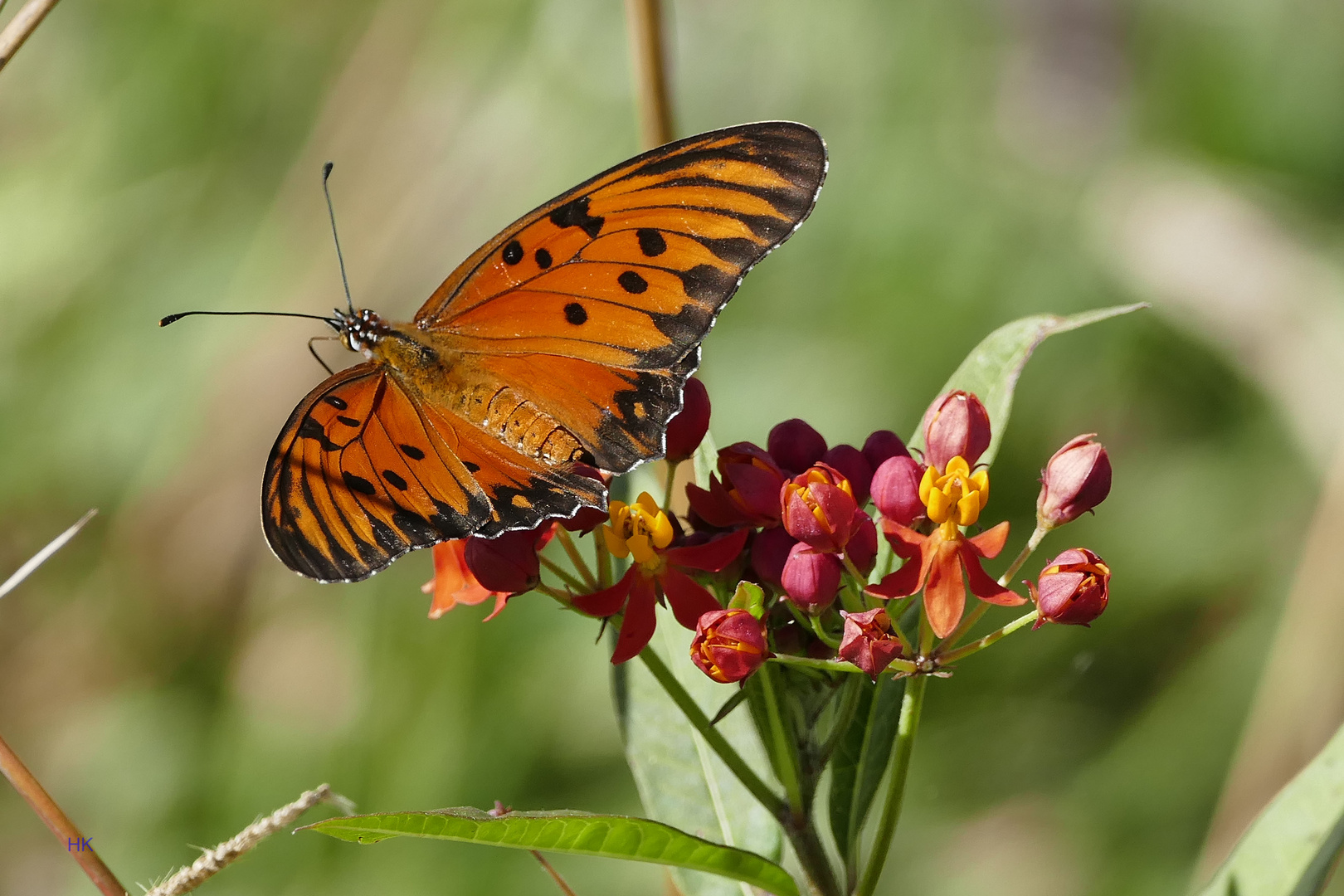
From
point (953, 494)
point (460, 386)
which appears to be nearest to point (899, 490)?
point (953, 494)

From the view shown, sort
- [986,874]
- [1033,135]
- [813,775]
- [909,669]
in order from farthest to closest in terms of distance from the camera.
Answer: [1033,135], [986,874], [813,775], [909,669]

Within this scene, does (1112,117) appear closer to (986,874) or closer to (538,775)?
(986,874)

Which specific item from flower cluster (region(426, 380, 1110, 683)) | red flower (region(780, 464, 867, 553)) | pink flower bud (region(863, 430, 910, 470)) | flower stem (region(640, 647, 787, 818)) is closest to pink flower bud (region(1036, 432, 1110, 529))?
flower cluster (region(426, 380, 1110, 683))

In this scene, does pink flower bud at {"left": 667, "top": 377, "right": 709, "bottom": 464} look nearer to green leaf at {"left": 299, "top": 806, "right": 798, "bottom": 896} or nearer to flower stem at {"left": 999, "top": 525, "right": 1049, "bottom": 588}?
flower stem at {"left": 999, "top": 525, "right": 1049, "bottom": 588}

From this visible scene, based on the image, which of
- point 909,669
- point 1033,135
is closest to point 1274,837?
point 909,669

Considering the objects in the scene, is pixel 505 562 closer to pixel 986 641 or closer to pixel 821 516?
pixel 821 516

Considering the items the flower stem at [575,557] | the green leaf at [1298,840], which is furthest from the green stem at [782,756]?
the green leaf at [1298,840]
